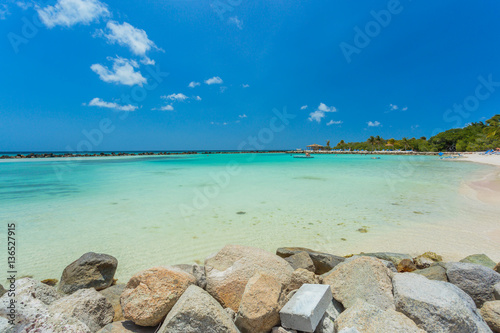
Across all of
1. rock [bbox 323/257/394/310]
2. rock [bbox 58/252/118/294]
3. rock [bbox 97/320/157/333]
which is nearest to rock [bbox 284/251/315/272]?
rock [bbox 323/257/394/310]

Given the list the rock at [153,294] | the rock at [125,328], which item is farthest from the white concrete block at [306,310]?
the rock at [125,328]

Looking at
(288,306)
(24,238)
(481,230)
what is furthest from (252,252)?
(481,230)

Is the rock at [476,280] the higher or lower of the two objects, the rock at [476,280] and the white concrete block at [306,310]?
the lower

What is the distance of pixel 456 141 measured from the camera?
68.6 meters

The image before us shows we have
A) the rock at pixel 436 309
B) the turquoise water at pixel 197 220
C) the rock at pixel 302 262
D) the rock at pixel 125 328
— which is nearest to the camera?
the rock at pixel 436 309

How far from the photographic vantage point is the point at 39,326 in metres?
1.70

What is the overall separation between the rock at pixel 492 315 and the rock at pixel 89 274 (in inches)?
179

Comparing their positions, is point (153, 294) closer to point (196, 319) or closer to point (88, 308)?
point (196, 319)

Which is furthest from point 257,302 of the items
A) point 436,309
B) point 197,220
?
point 197,220

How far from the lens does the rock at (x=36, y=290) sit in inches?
88.3

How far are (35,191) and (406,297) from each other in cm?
1418

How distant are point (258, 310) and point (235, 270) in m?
0.65

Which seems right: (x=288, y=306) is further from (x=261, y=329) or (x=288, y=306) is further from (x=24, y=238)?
(x=24, y=238)

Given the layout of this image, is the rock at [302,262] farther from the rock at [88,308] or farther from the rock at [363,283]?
the rock at [88,308]
